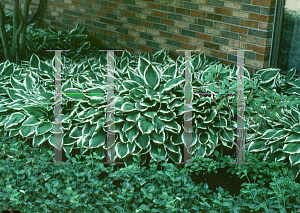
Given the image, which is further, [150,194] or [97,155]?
[97,155]

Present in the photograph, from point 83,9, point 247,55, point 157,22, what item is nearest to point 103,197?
point 247,55

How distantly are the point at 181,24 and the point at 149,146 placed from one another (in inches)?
82.8

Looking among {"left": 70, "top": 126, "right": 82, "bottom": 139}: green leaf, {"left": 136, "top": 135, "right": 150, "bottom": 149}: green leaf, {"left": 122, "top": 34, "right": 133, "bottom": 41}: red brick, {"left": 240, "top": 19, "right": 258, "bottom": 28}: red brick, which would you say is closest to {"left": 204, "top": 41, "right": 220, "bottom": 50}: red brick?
{"left": 240, "top": 19, "right": 258, "bottom": 28}: red brick

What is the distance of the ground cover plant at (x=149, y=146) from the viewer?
277cm

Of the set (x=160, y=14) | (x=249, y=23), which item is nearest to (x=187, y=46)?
(x=160, y=14)

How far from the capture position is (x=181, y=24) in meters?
4.93

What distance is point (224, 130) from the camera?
3451 mm

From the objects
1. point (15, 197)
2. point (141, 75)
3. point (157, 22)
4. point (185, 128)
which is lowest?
point (15, 197)

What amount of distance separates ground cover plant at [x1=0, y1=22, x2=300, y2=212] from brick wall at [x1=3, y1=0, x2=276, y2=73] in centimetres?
53

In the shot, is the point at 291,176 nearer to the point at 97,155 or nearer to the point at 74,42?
the point at 97,155

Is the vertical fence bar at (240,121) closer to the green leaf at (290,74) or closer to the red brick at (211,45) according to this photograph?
the green leaf at (290,74)

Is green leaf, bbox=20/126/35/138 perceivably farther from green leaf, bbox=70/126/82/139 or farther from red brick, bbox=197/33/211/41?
red brick, bbox=197/33/211/41

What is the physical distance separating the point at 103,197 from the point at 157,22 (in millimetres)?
3076

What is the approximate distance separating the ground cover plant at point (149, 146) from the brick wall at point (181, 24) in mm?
526
